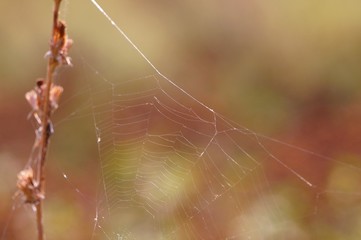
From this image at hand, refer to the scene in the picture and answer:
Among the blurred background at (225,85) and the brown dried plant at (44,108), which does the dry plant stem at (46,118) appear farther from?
the blurred background at (225,85)

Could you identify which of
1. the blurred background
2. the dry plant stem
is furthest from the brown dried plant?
the blurred background

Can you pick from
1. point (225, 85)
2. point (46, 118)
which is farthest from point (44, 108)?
point (225, 85)

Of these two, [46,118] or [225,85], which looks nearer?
[46,118]

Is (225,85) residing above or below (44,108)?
above

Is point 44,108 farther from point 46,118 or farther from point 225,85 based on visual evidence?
point 225,85

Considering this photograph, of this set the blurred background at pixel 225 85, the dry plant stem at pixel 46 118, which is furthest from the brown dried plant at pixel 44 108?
the blurred background at pixel 225 85
